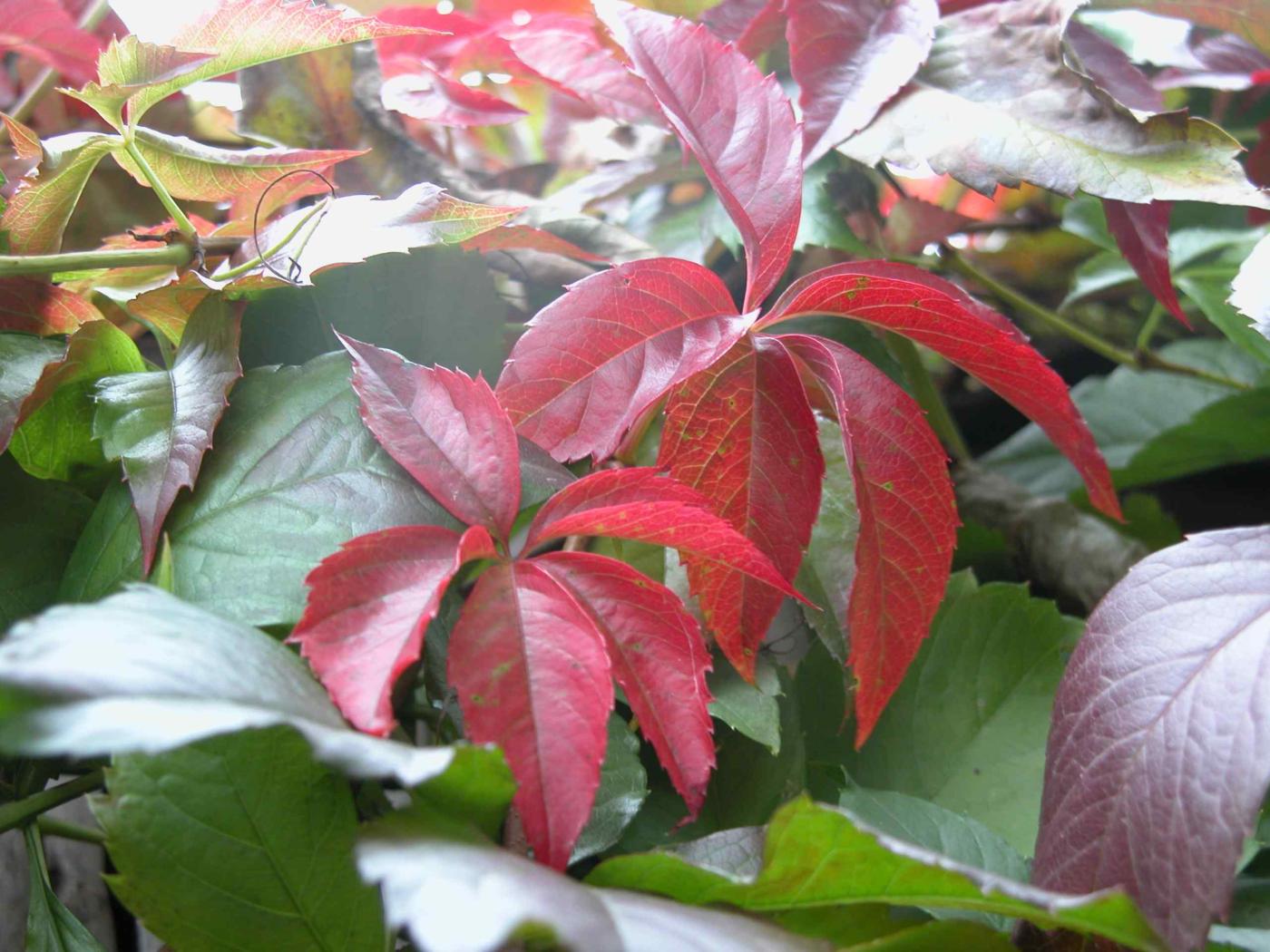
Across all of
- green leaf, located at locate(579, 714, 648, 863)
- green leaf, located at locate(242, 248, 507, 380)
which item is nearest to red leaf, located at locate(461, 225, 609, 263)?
green leaf, located at locate(242, 248, 507, 380)

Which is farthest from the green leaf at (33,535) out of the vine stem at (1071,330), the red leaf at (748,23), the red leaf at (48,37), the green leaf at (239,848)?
the vine stem at (1071,330)

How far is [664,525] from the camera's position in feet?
1.00

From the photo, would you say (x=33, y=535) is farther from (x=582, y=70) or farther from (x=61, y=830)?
(x=582, y=70)

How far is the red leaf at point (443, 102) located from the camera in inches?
22.6

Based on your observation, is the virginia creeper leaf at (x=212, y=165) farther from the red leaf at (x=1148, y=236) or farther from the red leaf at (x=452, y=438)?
the red leaf at (x=1148, y=236)

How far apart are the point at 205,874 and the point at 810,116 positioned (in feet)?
1.35

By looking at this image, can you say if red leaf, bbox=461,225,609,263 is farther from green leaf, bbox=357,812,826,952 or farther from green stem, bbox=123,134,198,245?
green leaf, bbox=357,812,826,952

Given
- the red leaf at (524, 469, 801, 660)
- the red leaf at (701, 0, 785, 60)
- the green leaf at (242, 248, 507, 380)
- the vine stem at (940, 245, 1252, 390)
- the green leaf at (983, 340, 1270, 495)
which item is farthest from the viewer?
the green leaf at (983, 340, 1270, 495)

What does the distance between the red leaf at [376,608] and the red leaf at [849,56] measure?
27cm

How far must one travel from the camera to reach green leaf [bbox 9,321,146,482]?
0.38 m

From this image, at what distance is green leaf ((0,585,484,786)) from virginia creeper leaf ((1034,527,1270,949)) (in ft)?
0.63

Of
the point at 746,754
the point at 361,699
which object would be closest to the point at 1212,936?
the point at 746,754

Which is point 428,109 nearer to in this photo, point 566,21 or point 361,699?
point 566,21

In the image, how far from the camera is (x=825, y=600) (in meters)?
0.42
